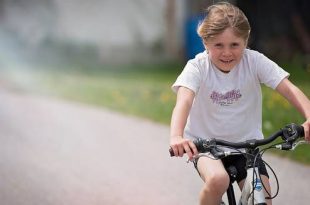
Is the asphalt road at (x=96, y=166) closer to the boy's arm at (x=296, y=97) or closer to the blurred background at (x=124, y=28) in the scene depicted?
the boy's arm at (x=296, y=97)

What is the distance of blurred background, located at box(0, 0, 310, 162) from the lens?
17.3m

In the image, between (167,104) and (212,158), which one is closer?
(212,158)

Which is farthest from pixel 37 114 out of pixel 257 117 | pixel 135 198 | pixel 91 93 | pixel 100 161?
pixel 257 117

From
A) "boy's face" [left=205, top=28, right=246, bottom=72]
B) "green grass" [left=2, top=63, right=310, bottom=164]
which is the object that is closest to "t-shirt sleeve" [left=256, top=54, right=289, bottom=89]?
"boy's face" [left=205, top=28, right=246, bottom=72]

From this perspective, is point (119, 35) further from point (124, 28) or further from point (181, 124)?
point (181, 124)

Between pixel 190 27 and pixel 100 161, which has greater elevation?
pixel 190 27

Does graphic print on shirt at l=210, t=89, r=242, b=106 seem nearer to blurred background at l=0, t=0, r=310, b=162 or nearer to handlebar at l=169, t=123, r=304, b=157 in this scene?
handlebar at l=169, t=123, r=304, b=157

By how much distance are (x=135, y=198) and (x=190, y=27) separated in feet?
41.0

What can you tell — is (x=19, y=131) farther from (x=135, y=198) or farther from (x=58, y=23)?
(x=58, y=23)

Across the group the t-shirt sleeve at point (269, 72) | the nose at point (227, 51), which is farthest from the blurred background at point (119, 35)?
the nose at point (227, 51)

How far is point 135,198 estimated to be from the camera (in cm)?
566

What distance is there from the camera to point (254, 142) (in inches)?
129

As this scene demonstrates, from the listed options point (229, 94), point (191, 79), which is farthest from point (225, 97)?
point (191, 79)

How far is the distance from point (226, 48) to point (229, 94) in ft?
0.76
